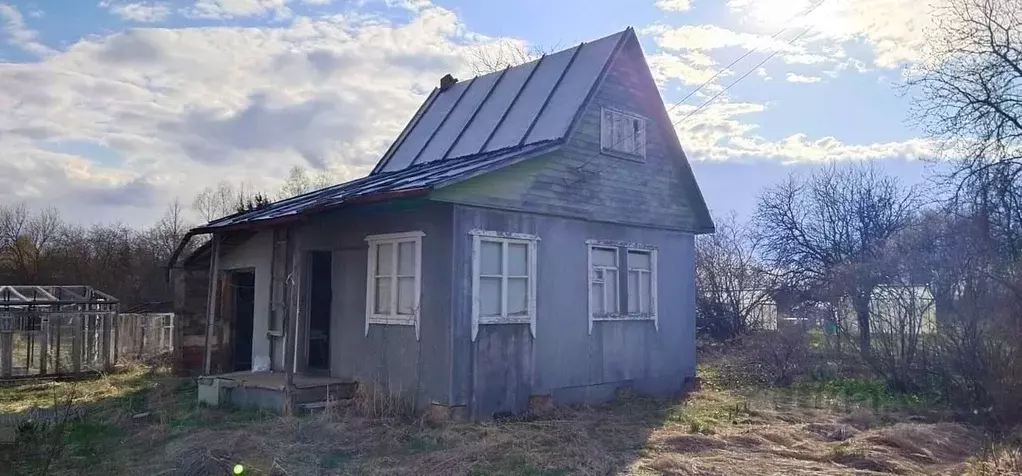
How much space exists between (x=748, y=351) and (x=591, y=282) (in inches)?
292

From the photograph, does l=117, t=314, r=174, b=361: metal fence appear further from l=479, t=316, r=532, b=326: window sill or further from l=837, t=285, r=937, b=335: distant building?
l=837, t=285, r=937, b=335: distant building

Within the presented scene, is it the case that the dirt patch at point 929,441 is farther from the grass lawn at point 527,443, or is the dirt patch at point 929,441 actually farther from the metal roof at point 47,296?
the metal roof at point 47,296

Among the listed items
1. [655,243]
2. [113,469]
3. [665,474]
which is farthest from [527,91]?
[113,469]

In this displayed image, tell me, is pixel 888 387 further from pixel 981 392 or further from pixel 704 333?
pixel 704 333

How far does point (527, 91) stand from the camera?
568 inches

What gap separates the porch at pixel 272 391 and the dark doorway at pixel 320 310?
101cm

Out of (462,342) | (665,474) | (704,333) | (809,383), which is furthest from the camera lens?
(704,333)

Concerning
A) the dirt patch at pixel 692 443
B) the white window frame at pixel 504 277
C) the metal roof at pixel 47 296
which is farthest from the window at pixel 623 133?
the metal roof at pixel 47 296

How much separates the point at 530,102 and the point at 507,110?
532 millimetres

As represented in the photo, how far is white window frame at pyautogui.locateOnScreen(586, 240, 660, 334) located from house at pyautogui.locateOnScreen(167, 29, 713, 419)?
37mm

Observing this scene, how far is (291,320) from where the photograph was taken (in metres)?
11.7

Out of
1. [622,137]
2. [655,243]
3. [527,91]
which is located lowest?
[655,243]

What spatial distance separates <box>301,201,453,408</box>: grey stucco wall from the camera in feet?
35.4

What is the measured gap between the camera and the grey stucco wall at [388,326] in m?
10.8
